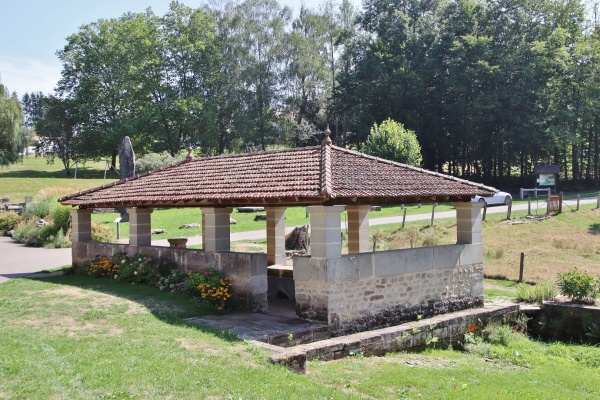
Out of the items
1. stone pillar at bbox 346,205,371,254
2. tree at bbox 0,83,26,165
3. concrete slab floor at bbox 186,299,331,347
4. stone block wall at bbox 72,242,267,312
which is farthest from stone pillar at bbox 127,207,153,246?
tree at bbox 0,83,26,165

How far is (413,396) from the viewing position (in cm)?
790

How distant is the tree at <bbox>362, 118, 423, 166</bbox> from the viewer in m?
35.6

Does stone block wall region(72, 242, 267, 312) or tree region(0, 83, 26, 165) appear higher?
tree region(0, 83, 26, 165)

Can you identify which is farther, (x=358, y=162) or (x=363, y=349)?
(x=358, y=162)

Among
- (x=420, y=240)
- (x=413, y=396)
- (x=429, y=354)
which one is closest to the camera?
(x=413, y=396)

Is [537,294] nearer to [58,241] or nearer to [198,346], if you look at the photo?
[198,346]

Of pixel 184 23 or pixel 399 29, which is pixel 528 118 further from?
pixel 184 23

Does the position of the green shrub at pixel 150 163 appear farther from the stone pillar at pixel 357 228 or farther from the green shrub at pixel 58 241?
the stone pillar at pixel 357 228

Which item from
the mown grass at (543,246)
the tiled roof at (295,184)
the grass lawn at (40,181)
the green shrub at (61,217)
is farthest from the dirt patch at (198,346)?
the grass lawn at (40,181)

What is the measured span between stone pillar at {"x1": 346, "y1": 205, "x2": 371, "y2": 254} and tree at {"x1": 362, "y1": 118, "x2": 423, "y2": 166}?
20.7 meters

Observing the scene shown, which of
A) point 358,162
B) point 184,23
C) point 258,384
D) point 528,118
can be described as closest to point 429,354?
point 358,162

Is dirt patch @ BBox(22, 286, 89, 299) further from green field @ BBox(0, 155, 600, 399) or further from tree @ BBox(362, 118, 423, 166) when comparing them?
tree @ BBox(362, 118, 423, 166)

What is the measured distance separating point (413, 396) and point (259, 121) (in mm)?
45104

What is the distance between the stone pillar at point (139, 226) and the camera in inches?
579
